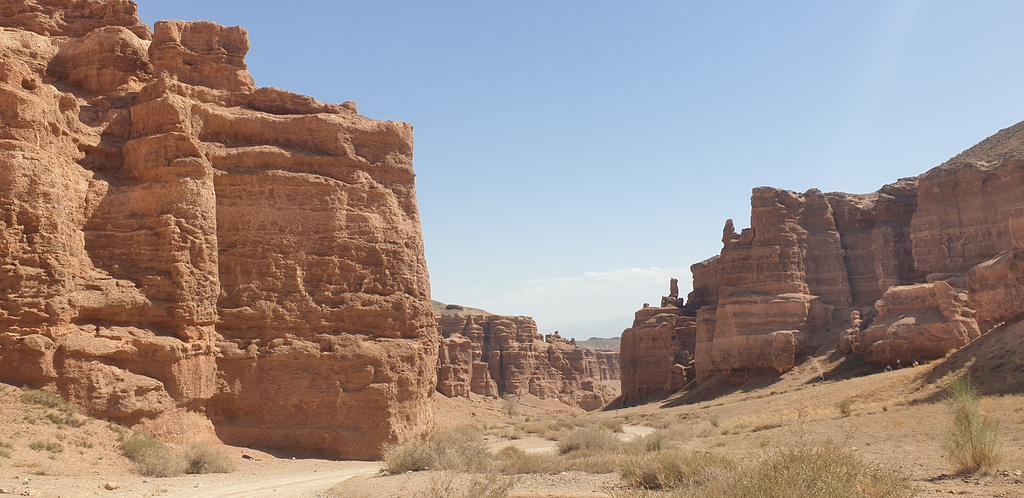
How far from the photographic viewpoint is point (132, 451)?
45.2ft

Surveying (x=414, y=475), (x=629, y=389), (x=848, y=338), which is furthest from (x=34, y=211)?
(x=629, y=389)

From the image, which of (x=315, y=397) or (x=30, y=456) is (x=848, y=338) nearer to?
(x=315, y=397)

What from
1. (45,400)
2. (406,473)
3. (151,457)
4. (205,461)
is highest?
(45,400)

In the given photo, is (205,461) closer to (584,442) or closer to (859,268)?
(584,442)

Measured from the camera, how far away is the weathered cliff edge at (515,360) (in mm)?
75375

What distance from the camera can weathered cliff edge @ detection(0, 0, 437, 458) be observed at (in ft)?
48.5

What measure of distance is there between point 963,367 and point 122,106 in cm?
2485

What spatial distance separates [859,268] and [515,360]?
4443cm

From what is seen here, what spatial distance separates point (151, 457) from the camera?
1366 cm

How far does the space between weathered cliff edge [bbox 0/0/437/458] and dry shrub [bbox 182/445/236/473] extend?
1531 mm

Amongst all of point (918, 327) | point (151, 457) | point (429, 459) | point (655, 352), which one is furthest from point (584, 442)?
point (655, 352)

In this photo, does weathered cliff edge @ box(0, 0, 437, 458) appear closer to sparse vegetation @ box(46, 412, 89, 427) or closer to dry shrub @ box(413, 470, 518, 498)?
sparse vegetation @ box(46, 412, 89, 427)

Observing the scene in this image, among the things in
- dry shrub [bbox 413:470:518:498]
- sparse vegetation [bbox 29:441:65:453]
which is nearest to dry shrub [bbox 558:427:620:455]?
dry shrub [bbox 413:470:518:498]

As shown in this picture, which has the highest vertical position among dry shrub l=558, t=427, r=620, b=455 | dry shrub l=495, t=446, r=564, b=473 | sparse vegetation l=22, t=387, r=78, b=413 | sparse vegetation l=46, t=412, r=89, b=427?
sparse vegetation l=22, t=387, r=78, b=413
